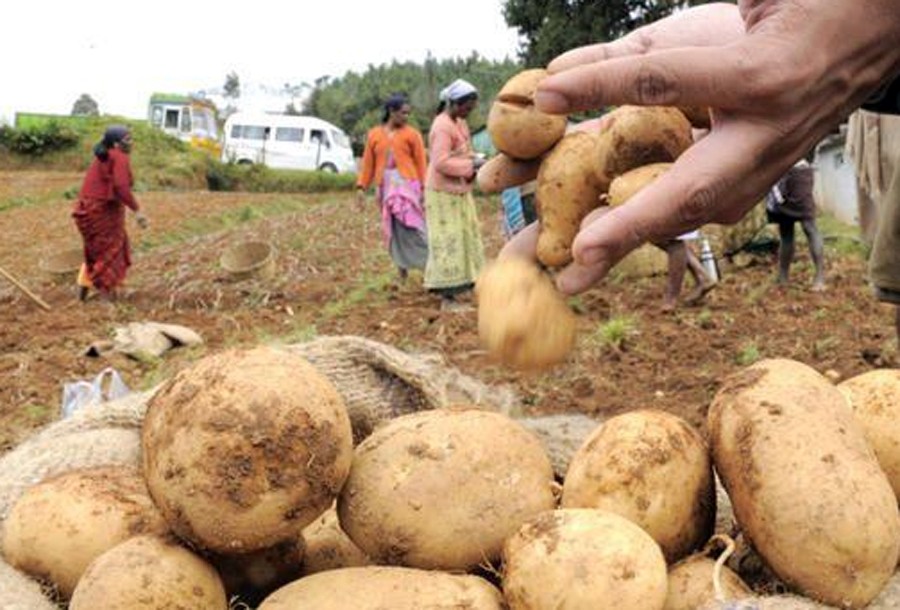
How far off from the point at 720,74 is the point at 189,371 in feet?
4.59

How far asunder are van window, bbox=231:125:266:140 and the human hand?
135ft

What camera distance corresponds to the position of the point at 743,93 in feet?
4.35

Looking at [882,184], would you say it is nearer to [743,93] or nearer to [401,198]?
[743,93]

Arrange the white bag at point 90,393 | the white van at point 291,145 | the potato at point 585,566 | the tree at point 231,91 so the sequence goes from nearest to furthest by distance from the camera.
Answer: the potato at point 585,566, the white bag at point 90,393, the white van at point 291,145, the tree at point 231,91

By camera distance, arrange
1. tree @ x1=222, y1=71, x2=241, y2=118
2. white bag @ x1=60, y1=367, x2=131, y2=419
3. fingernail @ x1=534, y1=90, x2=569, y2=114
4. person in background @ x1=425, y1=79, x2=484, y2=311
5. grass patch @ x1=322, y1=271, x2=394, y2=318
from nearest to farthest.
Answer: fingernail @ x1=534, y1=90, x2=569, y2=114, white bag @ x1=60, y1=367, x2=131, y2=419, person in background @ x1=425, y1=79, x2=484, y2=311, grass patch @ x1=322, y1=271, x2=394, y2=318, tree @ x1=222, y1=71, x2=241, y2=118

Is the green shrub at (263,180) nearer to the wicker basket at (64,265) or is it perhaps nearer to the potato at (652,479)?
the wicker basket at (64,265)

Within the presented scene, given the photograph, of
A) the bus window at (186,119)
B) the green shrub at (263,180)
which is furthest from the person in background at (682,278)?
the bus window at (186,119)

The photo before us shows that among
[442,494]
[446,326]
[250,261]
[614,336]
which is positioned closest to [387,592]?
[442,494]

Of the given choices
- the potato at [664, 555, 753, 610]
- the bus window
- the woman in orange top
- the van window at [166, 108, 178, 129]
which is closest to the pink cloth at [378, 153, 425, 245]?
the woman in orange top

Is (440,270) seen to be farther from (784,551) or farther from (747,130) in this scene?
(747,130)

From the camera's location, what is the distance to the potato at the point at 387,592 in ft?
6.95

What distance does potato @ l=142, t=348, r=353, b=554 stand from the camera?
212cm

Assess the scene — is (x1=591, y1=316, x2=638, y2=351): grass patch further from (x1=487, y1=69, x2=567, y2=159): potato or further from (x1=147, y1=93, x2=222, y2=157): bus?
(x1=147, y1=93, x2=222, y2=157): bus

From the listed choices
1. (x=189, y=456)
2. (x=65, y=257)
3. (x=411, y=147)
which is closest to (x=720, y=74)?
(x=189, y=456)
